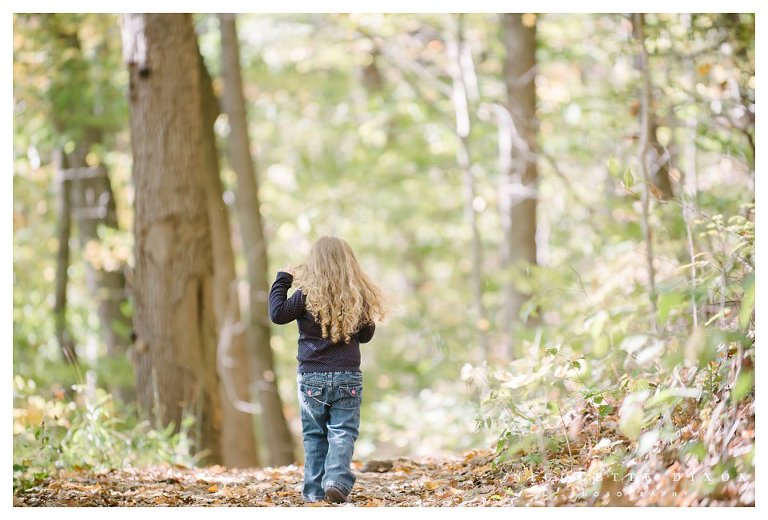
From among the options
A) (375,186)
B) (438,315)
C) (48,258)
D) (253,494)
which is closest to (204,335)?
(253,494)

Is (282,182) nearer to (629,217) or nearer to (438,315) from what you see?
(438,315)

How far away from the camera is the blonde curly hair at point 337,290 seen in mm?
4852

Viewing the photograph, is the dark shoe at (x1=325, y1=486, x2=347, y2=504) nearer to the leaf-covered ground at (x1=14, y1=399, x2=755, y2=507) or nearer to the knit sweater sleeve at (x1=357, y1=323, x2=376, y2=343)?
the leaf-covered ground at (x1=14, y1=399, x2=755, y2=507)

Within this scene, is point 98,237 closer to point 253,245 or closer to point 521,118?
point 253,245

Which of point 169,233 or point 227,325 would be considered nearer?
point 169,233

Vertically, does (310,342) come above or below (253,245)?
below

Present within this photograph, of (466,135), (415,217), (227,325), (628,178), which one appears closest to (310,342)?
(628,178)

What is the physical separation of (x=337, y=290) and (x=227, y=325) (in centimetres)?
522

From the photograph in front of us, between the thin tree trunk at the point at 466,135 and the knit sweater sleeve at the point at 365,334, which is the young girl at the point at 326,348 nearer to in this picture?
the knit sweater sleeve at the point at 365,334

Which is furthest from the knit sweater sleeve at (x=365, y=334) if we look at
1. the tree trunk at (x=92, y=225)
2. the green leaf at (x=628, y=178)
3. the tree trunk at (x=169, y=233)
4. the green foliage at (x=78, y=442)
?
the tree trunk at (x=92, y=225)

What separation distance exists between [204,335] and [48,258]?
8242mm

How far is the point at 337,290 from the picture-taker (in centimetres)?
492

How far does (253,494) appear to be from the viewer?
509 cm

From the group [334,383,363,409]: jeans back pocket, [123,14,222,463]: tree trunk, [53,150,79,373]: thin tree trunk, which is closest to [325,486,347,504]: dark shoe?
[334,383,363,409]: jeans back pocket
